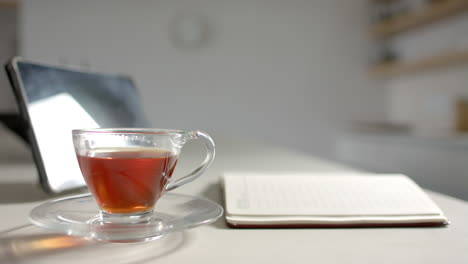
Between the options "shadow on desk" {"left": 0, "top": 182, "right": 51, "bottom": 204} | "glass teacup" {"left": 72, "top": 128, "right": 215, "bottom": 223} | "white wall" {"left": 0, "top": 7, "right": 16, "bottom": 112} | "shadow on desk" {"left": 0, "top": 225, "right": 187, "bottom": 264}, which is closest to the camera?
"shadow on desk" {"left": 0, "top": 225, "right": 187, "bottom": 264}

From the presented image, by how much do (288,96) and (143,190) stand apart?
377 cm

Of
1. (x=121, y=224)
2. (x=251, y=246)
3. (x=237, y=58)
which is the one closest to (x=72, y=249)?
(x=121, y=224)

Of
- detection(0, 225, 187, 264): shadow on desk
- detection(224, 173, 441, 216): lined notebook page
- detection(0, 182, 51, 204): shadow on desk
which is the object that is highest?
detection(0, 225, 187, 264): shadow on desk

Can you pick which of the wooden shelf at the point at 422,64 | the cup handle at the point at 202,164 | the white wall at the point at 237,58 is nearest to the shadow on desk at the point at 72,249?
the cup handle at the point at 202,164

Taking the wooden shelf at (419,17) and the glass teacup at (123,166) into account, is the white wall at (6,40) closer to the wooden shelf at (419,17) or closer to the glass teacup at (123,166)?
the wooden shelf at (419,17)

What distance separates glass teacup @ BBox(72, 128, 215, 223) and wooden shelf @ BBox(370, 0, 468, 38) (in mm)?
2967

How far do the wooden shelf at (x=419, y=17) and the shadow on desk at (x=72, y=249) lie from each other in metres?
3.05

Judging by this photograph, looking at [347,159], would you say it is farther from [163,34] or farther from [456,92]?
[163,34]

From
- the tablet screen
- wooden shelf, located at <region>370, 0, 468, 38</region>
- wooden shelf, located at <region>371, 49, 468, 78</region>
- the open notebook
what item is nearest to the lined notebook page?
the open notebook

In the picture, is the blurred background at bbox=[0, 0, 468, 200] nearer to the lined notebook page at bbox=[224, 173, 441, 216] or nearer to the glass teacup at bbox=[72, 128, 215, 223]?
the lined notebook page at bbox=[224, 173, 441, 216]

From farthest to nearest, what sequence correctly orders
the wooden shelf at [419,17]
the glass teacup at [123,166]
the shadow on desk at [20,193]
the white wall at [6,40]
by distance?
the white wall at [6,40], the wooden shelf at [419,17], the shadow on desk at [20,193], the glass teacup at [123,166]

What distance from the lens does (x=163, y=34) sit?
13.1 feet

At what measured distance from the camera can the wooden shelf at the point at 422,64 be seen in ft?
9.45

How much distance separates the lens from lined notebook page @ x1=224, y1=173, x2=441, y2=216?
489mm
